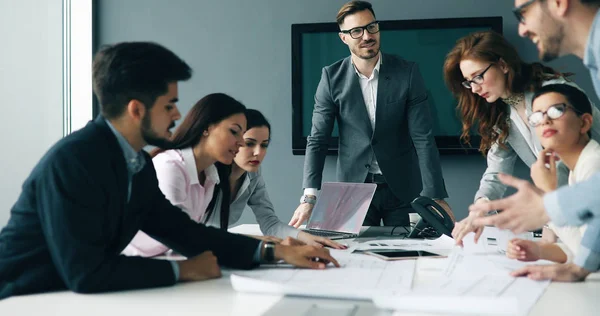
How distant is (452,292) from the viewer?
1.21 metres

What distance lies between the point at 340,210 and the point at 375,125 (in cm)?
77

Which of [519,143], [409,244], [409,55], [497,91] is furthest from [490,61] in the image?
[409,55]

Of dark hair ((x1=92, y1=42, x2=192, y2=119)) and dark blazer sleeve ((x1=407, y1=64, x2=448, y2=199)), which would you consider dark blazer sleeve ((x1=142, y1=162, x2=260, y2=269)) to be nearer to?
dark hair ((x1=92, y1=42, x2=192, y2=119))

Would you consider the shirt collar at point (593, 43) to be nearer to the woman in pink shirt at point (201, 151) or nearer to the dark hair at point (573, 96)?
the dark hair at point (573, 96)

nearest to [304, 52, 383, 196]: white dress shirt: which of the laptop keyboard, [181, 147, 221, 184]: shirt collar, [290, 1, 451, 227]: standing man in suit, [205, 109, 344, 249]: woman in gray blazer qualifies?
[290, 1, 451, 227]: standing man in suit

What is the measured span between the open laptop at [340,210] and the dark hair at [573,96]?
0.66 m

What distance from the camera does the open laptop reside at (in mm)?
2092

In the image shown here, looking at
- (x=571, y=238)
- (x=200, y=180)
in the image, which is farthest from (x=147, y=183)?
(x=571, y=238)

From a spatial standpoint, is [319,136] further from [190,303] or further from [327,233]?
[190,303]

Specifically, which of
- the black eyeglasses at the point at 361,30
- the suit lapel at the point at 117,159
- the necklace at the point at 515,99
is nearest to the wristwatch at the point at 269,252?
the suit lapel at the point at 117,159

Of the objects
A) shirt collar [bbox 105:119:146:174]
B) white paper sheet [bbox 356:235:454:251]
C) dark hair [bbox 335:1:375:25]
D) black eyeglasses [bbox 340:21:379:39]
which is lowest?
white paper sheet [bbox 356:235:454:251]

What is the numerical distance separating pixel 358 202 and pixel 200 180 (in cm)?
55

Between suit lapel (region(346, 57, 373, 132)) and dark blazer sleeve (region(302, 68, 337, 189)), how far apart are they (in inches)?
4.2

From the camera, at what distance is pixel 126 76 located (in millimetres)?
1358
